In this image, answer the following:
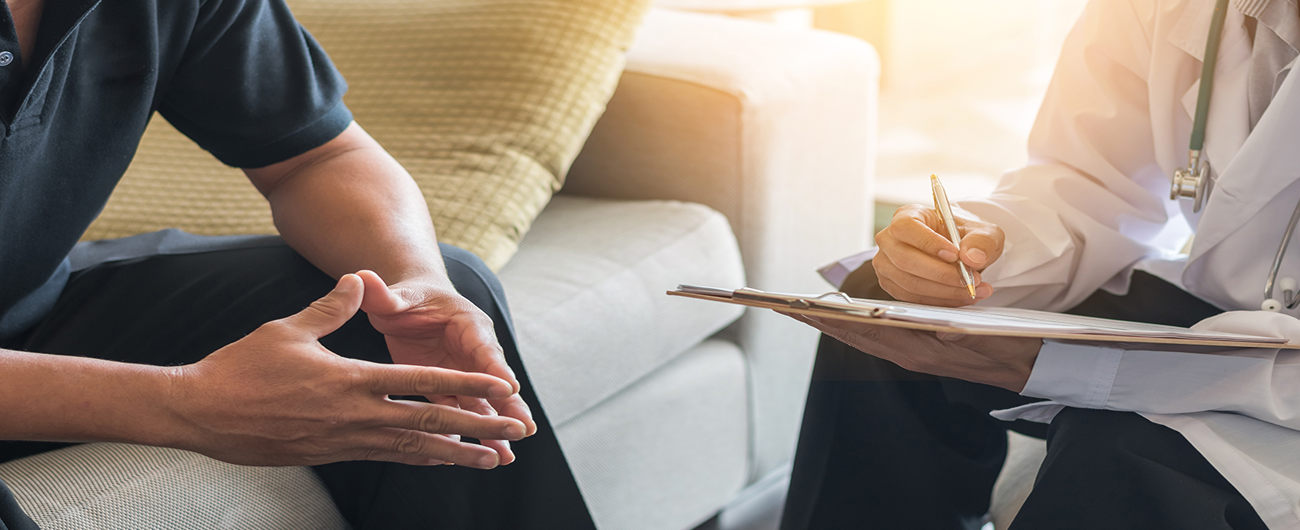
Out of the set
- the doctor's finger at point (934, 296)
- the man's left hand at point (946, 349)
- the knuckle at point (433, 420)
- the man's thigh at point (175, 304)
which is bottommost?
the man's thigh at point (175, 304)

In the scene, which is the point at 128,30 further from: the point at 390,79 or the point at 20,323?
the point at 390,79

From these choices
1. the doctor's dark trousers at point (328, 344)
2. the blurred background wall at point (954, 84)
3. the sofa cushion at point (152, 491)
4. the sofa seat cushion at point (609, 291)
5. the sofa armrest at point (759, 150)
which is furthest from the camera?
the blurred background wall at point (954, 84)

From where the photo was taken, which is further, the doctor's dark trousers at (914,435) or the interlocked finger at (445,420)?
the doctor's dark trousers at (914,435)

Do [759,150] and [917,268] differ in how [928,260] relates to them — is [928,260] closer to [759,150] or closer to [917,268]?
[917,268]

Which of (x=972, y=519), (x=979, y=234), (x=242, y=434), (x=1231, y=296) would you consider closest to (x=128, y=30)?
(x=242, y=434)

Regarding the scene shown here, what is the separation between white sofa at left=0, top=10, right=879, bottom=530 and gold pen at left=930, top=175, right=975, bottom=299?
1.33 feet

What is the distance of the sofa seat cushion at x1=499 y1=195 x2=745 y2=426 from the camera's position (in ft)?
3.22

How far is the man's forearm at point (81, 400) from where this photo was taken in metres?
0.55

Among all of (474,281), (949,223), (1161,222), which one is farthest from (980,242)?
(474,281)

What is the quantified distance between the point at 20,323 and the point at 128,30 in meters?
0.25

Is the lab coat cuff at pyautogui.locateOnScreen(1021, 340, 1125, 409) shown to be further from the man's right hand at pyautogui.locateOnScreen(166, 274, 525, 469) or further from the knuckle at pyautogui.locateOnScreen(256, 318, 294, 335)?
the knuckle at pyautogui.locateOnScreen(256, 318, 294, 335)

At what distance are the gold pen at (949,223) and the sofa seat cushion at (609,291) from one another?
40 cm

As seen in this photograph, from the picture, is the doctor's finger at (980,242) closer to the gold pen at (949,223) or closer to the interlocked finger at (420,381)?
the gold pen at (949,223)

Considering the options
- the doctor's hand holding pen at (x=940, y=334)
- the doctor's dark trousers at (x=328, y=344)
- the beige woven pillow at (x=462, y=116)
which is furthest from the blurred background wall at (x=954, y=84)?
the doctor's dark trousers at (x=328, y=344)
